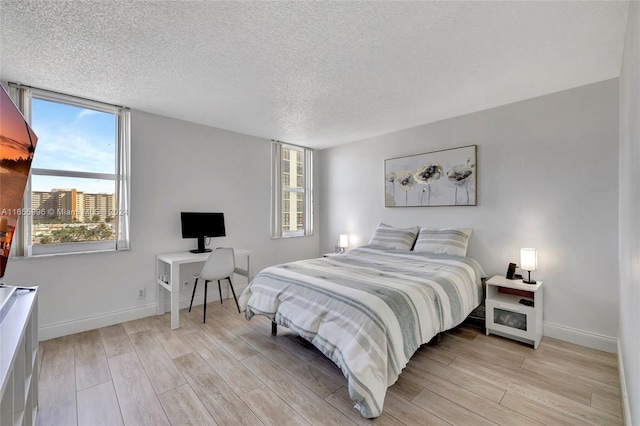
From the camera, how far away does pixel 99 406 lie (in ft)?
5.84

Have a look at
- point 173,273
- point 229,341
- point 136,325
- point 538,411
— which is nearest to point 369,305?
point 538,411

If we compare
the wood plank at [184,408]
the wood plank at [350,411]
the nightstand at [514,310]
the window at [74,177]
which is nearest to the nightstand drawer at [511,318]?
the nightstand at [514,310]

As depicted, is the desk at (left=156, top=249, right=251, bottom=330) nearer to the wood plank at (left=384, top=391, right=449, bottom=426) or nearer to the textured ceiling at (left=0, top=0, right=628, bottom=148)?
the textured ceiling at (left=0, top=0, right=628, bottom=148)

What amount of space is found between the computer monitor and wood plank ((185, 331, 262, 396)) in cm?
115

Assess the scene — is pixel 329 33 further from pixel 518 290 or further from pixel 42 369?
pixel 42 369

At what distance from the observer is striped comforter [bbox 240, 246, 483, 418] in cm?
170

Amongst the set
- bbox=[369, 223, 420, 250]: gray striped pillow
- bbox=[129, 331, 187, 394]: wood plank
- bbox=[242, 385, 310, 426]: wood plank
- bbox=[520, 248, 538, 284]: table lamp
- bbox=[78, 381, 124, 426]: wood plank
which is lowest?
bbox=[242, 385, 310, 426]: wood plank

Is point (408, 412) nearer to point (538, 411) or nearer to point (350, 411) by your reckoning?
point (350, 411)

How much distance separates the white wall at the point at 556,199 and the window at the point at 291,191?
2185 millimetres

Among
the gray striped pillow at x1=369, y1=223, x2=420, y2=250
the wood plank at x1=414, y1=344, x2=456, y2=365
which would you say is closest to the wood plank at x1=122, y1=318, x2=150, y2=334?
the wood plank at x1=414, y1=344, x2=456, y2=365

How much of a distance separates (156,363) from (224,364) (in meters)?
0.56

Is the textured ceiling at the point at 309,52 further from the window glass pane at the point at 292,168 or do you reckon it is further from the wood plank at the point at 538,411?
the wood plank at the point at 538,411

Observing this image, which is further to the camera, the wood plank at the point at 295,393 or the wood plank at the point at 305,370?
the wood plank at the point at 305,370

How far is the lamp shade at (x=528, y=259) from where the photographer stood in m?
2.70
